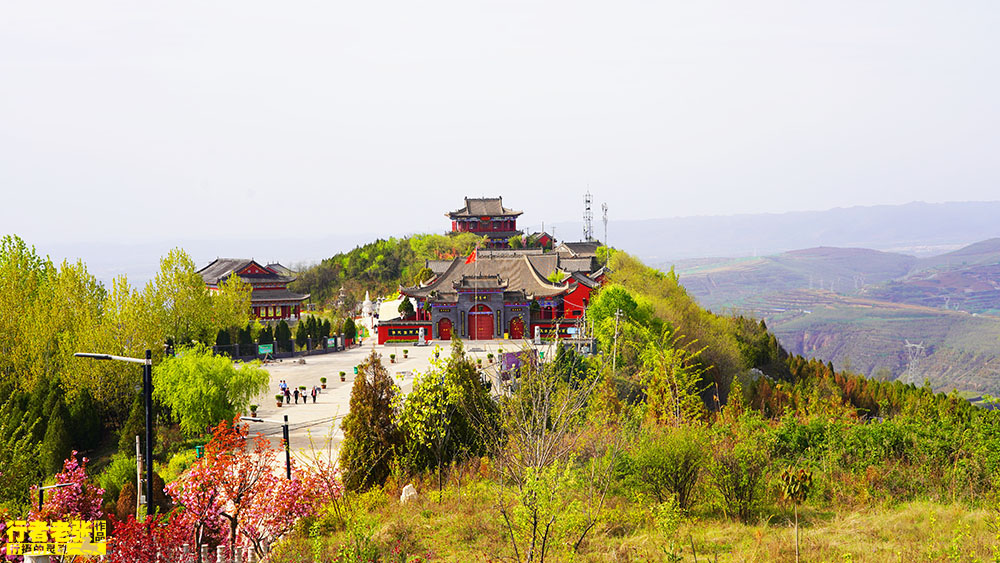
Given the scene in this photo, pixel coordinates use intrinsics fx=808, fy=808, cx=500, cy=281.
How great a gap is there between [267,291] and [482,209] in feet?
101

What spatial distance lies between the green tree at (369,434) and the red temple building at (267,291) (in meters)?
42.5

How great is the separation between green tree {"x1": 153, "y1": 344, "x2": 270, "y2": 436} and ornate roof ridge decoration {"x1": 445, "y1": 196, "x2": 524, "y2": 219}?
5659cm

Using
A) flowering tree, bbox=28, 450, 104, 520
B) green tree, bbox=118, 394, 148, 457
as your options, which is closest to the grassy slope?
flowering tree, bbox=28, 450, 104, 520

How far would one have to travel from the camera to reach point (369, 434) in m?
17.3

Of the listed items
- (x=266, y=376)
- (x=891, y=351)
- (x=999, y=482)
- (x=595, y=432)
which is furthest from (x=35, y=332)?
(x=891, y=351)

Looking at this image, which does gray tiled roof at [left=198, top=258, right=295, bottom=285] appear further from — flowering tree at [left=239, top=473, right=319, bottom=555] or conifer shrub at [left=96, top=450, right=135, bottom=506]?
flowering tree at [left=239, top=473, right=319, bottom=555]

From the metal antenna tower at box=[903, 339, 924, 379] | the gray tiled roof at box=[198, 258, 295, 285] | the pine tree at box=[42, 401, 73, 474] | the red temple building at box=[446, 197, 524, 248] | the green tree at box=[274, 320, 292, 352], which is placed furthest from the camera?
the metal antenna tower at box=[903, 339, 924, 379]

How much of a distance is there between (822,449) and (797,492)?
23.4ft

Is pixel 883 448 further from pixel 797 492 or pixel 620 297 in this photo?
pixel 620 297

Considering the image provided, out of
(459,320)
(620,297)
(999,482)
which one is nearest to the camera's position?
(999,482)

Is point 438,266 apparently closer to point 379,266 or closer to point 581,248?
point 379,266

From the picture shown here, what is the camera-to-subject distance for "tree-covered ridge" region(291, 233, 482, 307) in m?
80.1

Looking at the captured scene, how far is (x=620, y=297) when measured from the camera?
132ft

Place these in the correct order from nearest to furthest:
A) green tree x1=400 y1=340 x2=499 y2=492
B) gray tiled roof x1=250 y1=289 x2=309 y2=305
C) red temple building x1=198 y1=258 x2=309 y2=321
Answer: green tree x1=400 y1=340 x2=499 y2=492 → gray tiled roof x1=250 y1=289 x2=309 y2=305 → red temple building x1=198 y1=258 x2=309 y2=321
